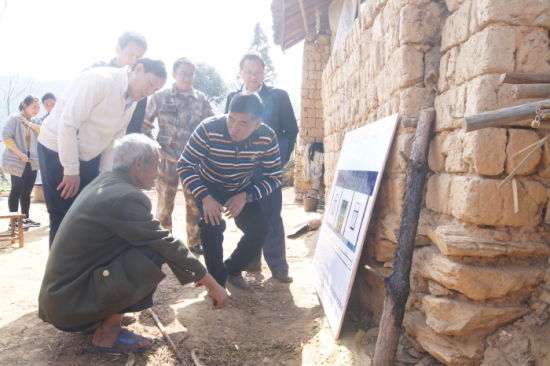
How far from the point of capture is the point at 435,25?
2.16 m

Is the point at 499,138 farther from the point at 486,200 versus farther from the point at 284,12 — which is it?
the point at 284,12

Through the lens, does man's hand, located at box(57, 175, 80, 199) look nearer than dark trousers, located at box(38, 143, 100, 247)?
Yes

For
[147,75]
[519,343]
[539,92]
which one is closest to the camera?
[539,92]

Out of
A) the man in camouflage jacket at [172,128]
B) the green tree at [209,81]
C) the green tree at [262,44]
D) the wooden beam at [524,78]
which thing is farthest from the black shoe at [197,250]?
the green tree at [262,44]

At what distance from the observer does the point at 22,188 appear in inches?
215

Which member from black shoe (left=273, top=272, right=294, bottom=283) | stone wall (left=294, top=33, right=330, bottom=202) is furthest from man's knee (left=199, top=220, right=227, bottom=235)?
stone wall (left=294, top=33, right=330, bottom=202)

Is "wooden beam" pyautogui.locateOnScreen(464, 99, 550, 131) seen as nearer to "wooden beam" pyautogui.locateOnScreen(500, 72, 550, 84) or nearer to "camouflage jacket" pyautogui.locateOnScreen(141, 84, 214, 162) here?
"wooden beam" pyautogui.locateOnScreen(500, 72, 550, 84)

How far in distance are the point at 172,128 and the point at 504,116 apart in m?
3.31

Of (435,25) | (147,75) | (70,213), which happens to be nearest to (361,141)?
(435,25)

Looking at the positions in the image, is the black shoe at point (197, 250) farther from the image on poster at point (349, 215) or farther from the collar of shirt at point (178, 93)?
the collar of shirt at point (178, 93)

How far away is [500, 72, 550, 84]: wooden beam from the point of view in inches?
59.1

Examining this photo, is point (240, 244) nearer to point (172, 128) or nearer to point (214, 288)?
point (214, 288)

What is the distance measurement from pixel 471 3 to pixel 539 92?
629mm

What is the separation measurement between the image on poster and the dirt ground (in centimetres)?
16
